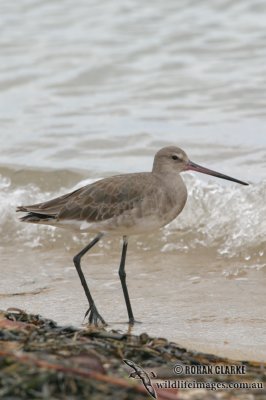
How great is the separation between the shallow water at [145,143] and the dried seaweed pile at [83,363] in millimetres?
692

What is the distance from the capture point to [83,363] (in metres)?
3.97

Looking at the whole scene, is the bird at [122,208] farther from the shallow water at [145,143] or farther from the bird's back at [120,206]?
the shallow water at [145,143]

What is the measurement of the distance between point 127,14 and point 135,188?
1003cm

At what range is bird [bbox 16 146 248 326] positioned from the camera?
6.19 m

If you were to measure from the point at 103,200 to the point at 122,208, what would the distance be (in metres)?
0.19

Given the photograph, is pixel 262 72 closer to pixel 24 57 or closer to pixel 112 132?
pixel 112 132

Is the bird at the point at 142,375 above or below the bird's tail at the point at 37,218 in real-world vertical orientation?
below

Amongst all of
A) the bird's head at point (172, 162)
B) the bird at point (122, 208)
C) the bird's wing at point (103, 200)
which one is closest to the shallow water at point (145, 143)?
the bird at point (122, 208)

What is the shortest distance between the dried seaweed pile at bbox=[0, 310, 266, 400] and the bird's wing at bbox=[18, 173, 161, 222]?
1.12 m

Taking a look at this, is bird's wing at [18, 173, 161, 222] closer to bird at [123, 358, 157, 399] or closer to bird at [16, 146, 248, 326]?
bird at [16, 146, 248, 326]

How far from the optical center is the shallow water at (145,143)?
21.6 feet

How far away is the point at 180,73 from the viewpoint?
42.3 feet

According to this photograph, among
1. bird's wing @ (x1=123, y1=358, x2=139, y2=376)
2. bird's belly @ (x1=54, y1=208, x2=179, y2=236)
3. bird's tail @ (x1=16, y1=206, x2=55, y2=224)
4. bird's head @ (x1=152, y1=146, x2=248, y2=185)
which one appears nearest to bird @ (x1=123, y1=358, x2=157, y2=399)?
bird's wing @ (x1=123, y1=358, x2=139, y2=376)

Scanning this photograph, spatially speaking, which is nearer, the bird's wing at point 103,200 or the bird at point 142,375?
the bird at point 142,375
